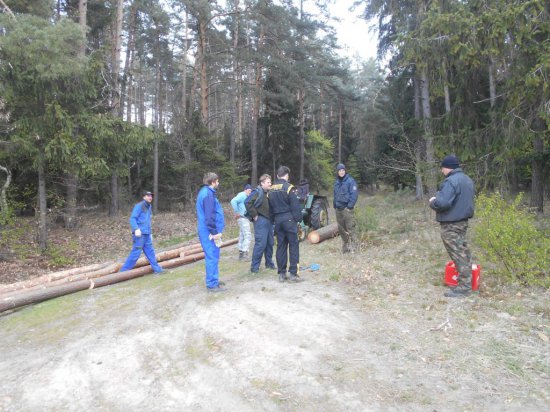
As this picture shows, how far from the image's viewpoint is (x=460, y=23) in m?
8.05

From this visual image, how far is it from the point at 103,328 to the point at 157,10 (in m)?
18.7

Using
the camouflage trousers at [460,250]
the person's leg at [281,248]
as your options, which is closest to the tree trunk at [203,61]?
the person's leg at [281,248]

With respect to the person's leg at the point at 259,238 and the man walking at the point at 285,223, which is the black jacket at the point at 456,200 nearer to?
the man walking at the point at 285,223

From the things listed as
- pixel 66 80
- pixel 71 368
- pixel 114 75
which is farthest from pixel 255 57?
pixel 71 368

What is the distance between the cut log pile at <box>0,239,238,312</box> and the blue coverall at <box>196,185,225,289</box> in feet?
9.82

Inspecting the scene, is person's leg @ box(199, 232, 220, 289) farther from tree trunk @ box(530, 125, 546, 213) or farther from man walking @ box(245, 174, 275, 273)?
tree trunk @ box(530, 125, 546, 213)

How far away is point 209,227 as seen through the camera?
22.2 ft

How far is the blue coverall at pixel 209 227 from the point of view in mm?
6719

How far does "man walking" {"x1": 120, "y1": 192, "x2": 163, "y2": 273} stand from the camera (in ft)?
28.0

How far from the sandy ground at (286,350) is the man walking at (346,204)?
2112 millimetres

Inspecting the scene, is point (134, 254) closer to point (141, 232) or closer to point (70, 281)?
point (141, 232)

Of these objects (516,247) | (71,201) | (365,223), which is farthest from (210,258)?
(71,201)

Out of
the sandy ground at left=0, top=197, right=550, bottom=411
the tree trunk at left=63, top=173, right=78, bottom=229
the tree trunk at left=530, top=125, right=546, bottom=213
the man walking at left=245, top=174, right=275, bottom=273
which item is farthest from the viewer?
the tree trunk at left=63, top=173, right=78, bottom=229

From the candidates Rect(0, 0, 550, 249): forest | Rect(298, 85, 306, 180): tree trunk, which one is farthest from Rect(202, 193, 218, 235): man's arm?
Rect(298, 85, 306, 180): tree trunk
